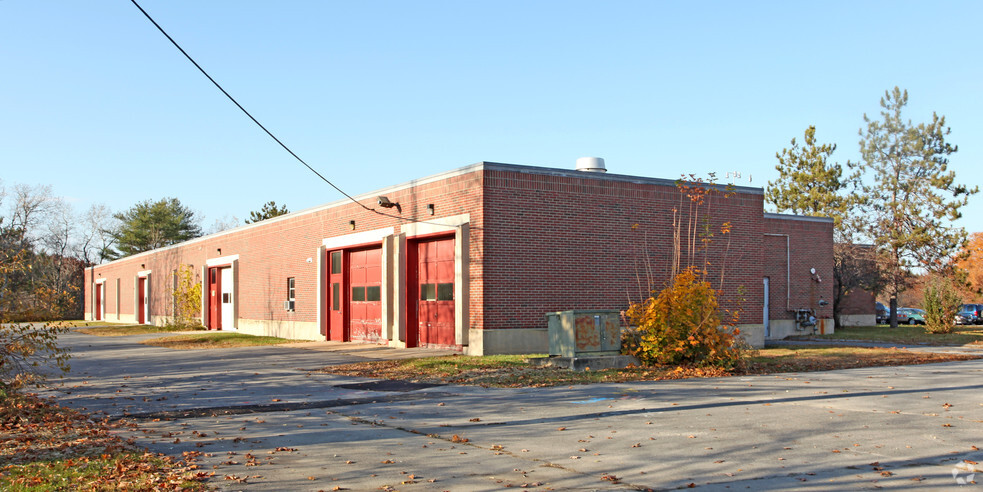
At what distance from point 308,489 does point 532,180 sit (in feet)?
A: 50.4

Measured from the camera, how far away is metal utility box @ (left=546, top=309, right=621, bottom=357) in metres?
17.0

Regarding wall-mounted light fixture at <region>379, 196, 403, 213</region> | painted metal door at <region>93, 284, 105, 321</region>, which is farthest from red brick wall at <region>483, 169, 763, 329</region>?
painted metal door at <region>93, 284, 105, 321</region>

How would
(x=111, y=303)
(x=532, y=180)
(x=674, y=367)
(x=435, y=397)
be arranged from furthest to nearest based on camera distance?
(x=111, y=303)
(x=532, y=180)
(x=674, y=367)
(x=435, y=397)

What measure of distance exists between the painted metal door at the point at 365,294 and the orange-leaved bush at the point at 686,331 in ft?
37.1

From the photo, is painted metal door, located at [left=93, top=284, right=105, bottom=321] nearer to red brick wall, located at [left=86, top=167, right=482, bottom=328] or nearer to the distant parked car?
red brick wall, located at [left=86, top=167, right=482, bottom=328]

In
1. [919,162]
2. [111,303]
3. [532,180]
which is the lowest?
[111,303]

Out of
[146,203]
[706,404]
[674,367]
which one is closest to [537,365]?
[674,367]

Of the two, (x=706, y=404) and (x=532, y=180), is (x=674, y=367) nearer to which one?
(x=706, y=404)

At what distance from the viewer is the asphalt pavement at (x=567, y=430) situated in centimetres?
741

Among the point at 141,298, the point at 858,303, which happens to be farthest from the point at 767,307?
the point at 141,298

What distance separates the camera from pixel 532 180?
2156 centimetres

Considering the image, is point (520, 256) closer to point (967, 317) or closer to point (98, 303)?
point (967, 317)

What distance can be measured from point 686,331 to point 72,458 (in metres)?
12.5

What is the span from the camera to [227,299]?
4091 centimetres
